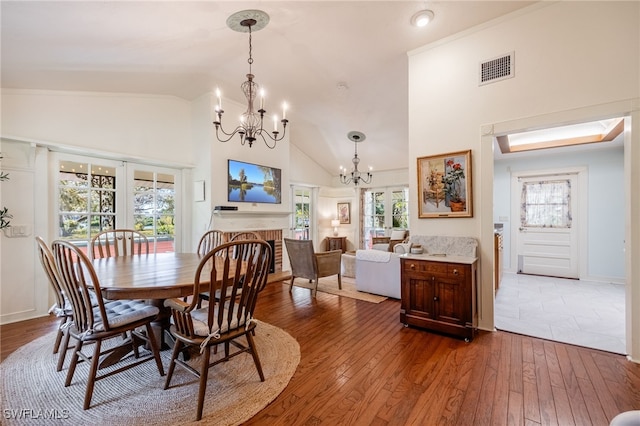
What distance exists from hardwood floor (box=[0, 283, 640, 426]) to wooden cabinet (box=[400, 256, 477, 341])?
0.41 feet

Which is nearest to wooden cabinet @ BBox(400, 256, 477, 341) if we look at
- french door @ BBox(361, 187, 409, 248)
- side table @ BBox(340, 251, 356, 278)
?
side table @ BBox(340, 251, 356, 278)

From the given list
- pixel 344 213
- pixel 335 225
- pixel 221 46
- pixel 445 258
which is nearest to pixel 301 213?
pixel 335 225

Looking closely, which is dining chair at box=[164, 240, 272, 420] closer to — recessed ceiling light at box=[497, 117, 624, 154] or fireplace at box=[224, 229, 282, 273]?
fireplace at box=[224, 229, 282, 273]

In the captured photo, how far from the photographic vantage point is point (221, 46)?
3.19 metres

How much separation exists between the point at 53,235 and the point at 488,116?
16.9ft

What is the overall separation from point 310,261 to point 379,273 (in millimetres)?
1023

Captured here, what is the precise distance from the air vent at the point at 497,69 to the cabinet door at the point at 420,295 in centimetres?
215

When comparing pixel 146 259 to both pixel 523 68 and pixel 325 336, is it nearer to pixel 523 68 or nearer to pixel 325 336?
pixel 325 336

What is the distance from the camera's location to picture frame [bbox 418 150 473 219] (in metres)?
3.05

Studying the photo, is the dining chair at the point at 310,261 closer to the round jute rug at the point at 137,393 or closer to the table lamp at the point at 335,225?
the round jute rug at the point at 137,393

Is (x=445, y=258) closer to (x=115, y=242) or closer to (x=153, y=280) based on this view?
(x=153, y=280)

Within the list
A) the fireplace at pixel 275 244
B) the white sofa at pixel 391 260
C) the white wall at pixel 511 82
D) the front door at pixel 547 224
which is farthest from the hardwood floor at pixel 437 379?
the front door at pixel 547 224

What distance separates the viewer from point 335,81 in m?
4.11

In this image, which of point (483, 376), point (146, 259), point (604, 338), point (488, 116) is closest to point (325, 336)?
point (483, 376)
